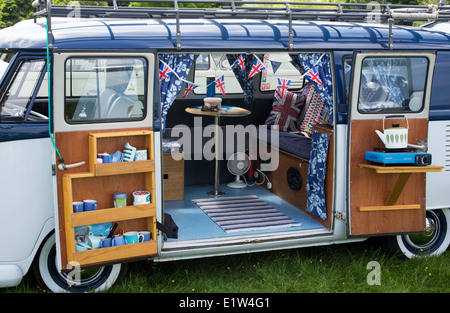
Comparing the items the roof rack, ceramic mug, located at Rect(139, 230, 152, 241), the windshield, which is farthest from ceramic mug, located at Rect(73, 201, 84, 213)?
the roof rack

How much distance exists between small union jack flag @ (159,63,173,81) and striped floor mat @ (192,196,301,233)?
1.75 meters

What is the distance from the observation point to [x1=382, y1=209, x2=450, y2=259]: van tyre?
5773mm

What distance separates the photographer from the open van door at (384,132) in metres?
5.25

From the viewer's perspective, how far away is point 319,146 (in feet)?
18.7

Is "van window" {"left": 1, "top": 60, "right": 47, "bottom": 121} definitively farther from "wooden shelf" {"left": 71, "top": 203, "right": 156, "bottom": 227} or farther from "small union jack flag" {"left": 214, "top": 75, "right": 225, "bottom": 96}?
"small union jack flag" {"left": 214, "top": 75, "right": 225, "bottom": 96}

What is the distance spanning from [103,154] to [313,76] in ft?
7.26

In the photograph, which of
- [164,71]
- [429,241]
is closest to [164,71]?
[164,71]

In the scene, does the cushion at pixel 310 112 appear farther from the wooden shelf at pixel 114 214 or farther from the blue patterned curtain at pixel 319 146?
the wooden shelf at pixel 114 214

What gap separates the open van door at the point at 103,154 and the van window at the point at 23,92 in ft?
1.00

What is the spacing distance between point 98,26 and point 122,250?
197 cm

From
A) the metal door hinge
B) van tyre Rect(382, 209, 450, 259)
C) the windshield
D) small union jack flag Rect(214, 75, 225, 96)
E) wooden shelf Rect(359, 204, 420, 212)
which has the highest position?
the windshield

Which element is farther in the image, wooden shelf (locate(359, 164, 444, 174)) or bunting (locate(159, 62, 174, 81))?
wooden shelf (locate(359, 164, 444, 174))

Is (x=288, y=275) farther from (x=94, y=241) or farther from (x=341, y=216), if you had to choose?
(x=94, y=241)

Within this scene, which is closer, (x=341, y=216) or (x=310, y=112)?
(x=341, y=216)
